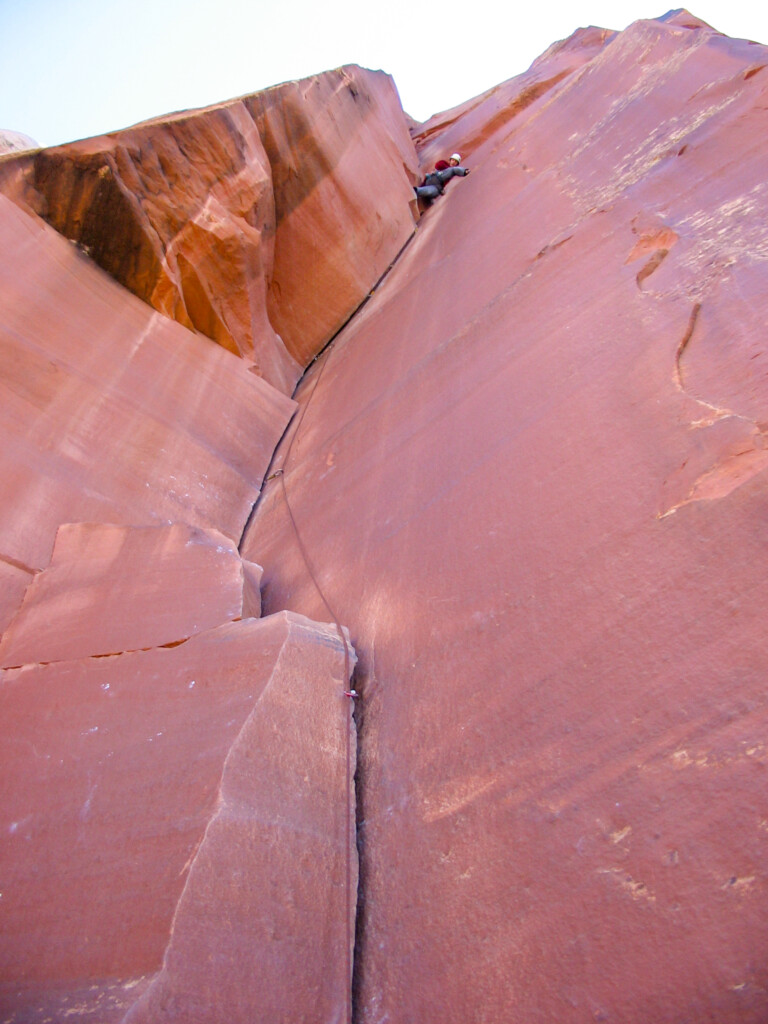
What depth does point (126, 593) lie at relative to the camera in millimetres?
2879

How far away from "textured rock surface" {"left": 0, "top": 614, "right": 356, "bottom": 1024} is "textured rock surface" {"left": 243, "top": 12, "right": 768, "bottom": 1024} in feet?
0.58

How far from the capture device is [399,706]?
2248 mm

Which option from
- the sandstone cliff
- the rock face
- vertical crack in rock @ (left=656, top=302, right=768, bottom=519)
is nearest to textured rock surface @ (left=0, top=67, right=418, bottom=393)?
the sandstone cliff

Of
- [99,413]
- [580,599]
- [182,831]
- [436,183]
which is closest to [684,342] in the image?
[580,599]

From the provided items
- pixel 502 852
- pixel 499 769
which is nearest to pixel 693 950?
pixel 502 852

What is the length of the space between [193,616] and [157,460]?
5.60 ft

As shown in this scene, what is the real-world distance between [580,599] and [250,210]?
4885 mm

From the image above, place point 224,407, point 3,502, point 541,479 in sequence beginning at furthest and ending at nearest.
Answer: point 224,407 < point 3,502 < point 541,479

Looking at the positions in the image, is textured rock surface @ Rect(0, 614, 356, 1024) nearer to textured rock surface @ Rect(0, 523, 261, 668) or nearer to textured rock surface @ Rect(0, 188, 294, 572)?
textured rock surface @ Rect(0, 523, 261, 668)

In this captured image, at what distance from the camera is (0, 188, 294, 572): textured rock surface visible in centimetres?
347

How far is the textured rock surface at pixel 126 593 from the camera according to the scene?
2.62 m

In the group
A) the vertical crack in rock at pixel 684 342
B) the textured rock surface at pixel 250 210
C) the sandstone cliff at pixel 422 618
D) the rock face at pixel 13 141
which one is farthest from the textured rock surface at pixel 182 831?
the rock face at pixel 13 141

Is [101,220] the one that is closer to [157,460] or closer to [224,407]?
[224,407]

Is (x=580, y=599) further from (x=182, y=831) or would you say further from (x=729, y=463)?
(x=182, y=831)
